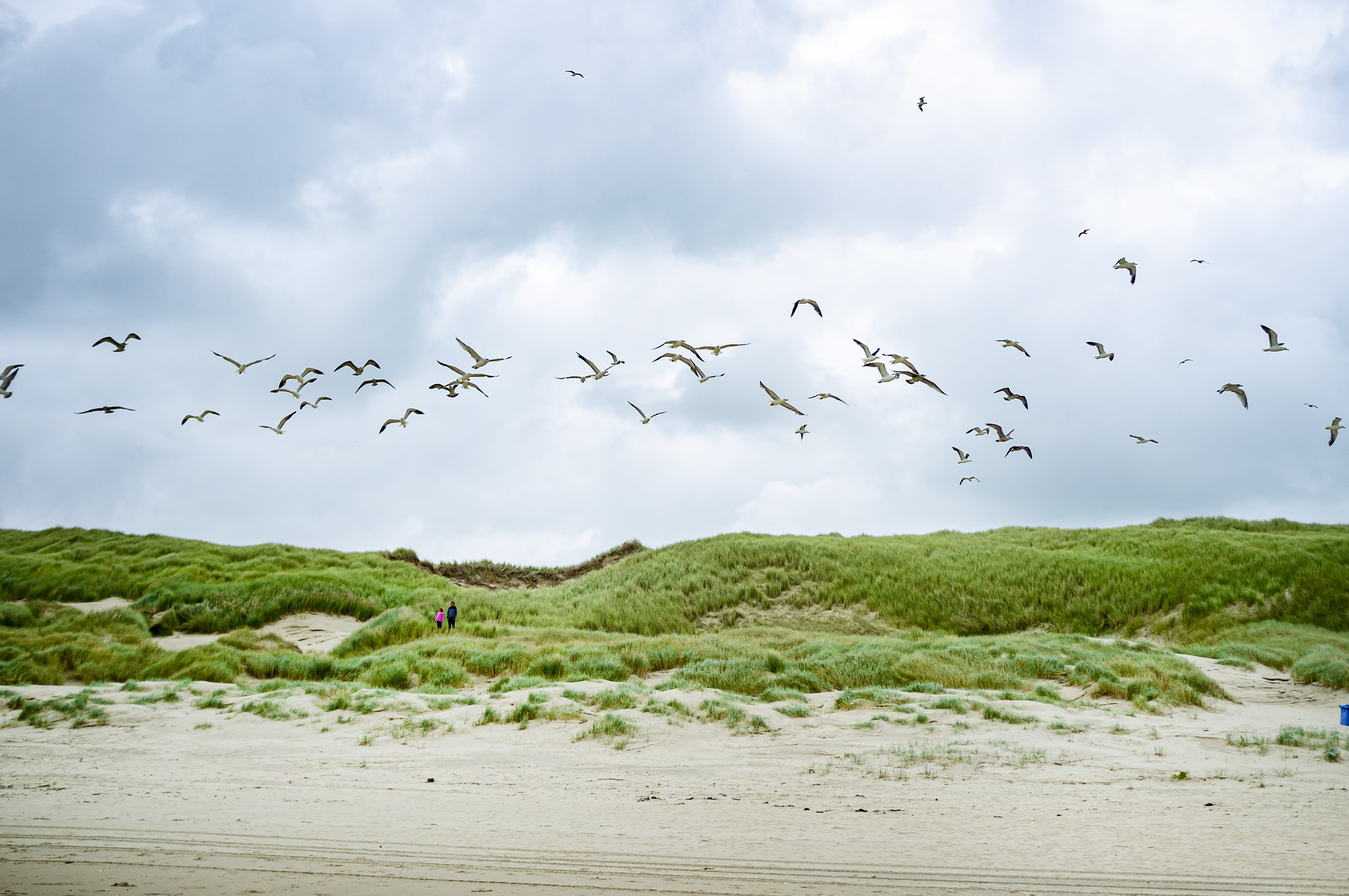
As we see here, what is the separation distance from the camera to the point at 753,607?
3027 centimetres

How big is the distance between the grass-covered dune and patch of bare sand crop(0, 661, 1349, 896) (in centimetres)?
356

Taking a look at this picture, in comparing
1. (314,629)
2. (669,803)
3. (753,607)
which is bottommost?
(669,803)

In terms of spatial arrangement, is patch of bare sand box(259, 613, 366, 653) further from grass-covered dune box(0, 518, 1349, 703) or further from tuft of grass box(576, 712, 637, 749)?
tuft of grass box(576, 712, 637, 749)

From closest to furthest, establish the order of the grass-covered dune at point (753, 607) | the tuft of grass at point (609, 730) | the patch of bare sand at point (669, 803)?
the patch of bare sand at point (669, 803), the tuft of grass at point (609, 730), the grass-covered dune at point (753, 607)

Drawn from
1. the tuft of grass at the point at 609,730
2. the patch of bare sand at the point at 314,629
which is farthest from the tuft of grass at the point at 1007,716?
the patch of bare sand at the point at 314,629

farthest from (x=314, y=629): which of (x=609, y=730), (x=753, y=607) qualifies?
(x=609, y=730)

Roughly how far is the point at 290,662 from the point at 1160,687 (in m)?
17.3

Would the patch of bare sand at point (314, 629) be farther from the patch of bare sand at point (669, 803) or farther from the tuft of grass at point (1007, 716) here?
the tuft of grass at point (1007, 716)

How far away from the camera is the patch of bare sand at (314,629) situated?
25109mm

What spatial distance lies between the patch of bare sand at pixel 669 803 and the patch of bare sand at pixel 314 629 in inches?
461

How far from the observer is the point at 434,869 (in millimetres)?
6430

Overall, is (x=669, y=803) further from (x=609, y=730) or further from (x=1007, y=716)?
(x=1007, y=716)

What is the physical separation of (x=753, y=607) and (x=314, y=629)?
14.6m

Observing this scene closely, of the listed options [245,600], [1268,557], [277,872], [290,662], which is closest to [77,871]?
[277,872]
